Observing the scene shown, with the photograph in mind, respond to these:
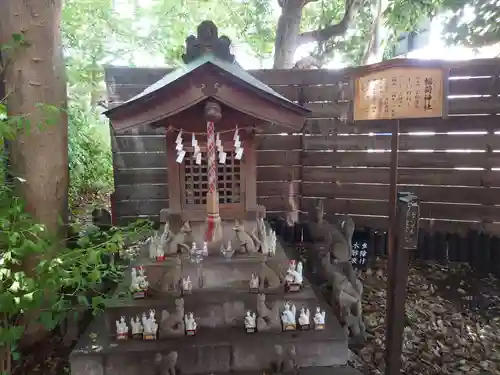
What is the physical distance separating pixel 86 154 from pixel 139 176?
3.10 meters

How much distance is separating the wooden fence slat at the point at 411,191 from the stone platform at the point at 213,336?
10.7 feet

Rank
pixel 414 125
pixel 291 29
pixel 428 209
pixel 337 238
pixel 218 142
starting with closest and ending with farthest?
pixel 218 142, pixel 337 238, pixel 414 125, pixel 428 209, pixel 291 29

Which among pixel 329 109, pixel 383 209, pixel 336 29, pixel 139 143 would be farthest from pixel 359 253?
pixel 336 29

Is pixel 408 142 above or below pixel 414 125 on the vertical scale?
below

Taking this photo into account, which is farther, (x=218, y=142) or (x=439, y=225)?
(x=439, y=225)

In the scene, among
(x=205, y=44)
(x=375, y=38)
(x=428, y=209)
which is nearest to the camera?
(x=205, y=44)

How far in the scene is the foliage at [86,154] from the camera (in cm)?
786

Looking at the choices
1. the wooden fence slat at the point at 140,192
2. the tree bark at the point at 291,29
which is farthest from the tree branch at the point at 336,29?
the wooden fence slat at the point at 140,192

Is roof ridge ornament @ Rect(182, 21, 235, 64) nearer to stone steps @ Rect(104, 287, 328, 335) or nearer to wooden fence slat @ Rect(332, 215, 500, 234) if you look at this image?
stone steps @ Rect(104, 287, 328, 335)

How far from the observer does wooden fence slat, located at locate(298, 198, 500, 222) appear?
638 cm

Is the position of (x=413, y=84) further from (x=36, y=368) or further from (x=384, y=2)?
(x=384, y=2)

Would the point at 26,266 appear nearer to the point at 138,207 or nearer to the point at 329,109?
the point at 138,207

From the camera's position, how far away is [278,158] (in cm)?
717

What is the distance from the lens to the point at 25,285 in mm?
2875
